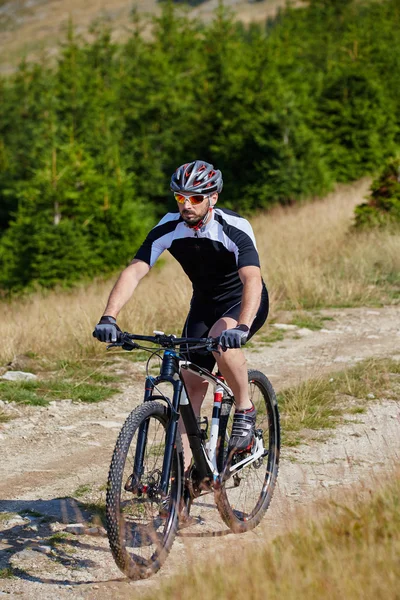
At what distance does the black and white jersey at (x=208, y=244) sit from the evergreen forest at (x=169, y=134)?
56.2 ft

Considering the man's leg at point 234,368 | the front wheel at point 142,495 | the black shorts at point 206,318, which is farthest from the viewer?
the black shorts at point 206,318

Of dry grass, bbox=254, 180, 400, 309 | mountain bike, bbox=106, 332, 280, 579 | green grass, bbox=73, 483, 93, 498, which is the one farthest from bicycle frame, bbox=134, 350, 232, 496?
dry grass, bbox=254, 180, 400, 309

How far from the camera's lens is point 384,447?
20.3ft

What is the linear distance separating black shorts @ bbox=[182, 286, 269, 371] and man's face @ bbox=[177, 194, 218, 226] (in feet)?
1.90

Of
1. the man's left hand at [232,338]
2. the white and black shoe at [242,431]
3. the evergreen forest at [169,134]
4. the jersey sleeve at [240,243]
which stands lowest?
the evergreen forest at [169,134]

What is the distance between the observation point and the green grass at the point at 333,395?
6852mm

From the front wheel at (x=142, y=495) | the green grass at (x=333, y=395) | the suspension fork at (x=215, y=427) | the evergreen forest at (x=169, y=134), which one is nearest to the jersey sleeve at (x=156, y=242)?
the suspension fork at (x=215, y=427)

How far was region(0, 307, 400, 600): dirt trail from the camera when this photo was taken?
429 cm

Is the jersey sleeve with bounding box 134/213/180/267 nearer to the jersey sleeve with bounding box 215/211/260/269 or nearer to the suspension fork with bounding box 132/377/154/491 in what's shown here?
the jersey sleeve with bounding box 215/211/260/269

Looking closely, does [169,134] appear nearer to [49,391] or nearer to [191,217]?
[49,391]

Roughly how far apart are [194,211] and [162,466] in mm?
1401

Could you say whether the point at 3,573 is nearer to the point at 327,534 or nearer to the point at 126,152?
the point at 327,534

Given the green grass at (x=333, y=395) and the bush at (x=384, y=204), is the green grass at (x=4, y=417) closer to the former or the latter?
the green grass at (x=333, y=395)

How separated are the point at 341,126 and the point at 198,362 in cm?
2864
